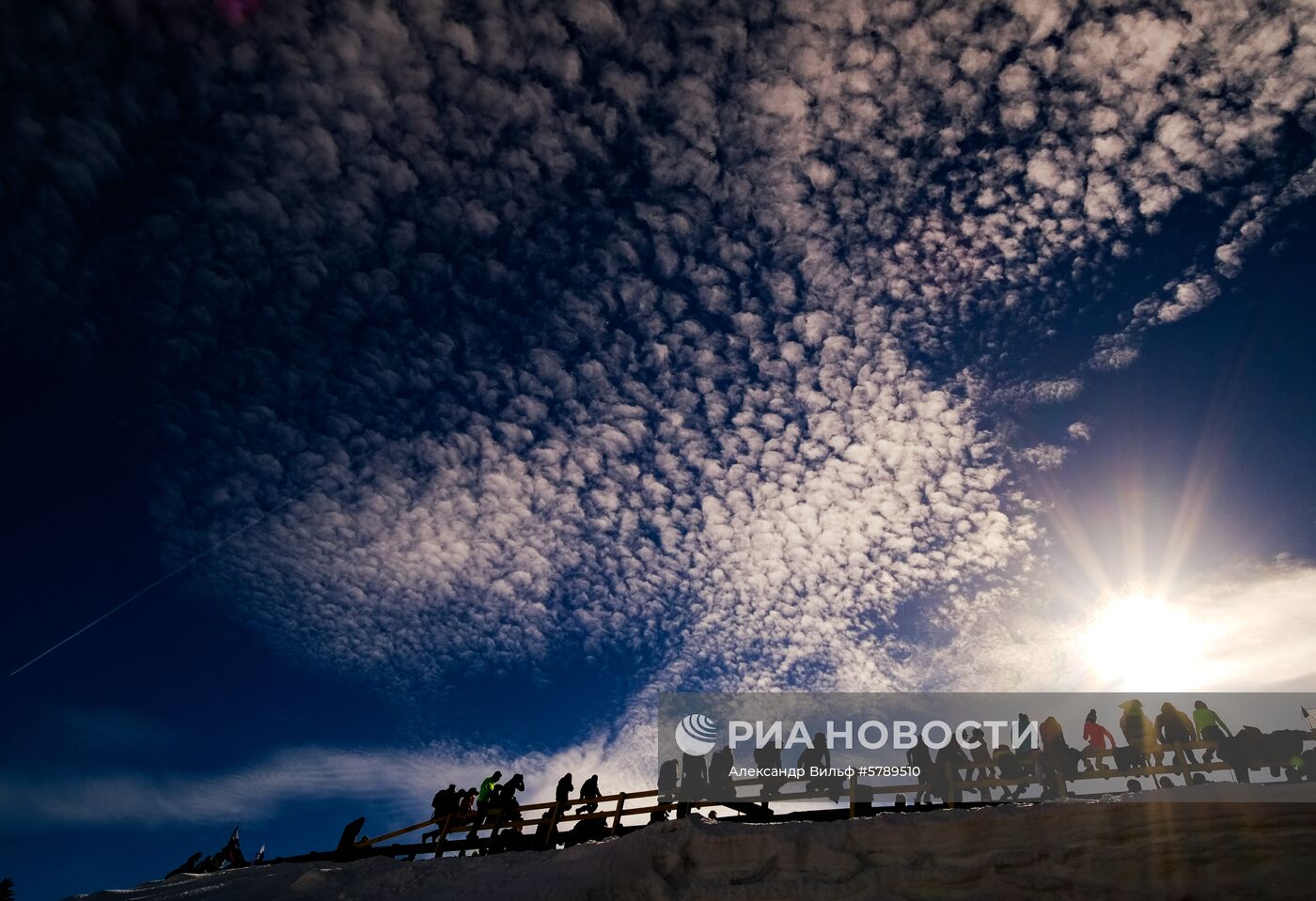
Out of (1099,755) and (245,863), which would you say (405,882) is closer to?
(245,863)

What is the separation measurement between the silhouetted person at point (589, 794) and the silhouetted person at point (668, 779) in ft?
4.87

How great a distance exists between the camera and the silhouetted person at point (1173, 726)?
13.9 meters

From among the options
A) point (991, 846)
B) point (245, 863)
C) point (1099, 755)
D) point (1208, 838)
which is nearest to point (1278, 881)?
point (1208, 838)

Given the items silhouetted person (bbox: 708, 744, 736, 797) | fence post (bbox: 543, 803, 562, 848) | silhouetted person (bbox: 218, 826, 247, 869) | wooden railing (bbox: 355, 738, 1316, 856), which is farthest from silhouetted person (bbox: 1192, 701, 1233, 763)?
silhouetted person (bbox: 218, 826, 247, 869)

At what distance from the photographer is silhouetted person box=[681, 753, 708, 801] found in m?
15.8

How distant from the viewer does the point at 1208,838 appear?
406 inches

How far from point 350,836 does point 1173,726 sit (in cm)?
2033

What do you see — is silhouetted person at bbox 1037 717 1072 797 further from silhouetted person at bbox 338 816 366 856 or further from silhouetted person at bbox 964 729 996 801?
silhouetted person at bbox 338 816 366 856

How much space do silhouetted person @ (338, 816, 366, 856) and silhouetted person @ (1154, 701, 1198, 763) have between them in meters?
19.8

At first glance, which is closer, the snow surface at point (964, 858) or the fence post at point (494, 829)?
the snow surface at point (964, 858)

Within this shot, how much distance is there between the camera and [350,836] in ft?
61.5

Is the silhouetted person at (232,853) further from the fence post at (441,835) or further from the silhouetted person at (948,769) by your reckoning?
the silhouetted person at (948,769)

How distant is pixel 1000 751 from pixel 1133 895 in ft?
15.8

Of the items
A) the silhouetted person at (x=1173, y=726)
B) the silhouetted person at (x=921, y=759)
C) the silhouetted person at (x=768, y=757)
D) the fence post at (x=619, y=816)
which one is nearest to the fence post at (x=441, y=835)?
the fence post at (x=619, y=816)
